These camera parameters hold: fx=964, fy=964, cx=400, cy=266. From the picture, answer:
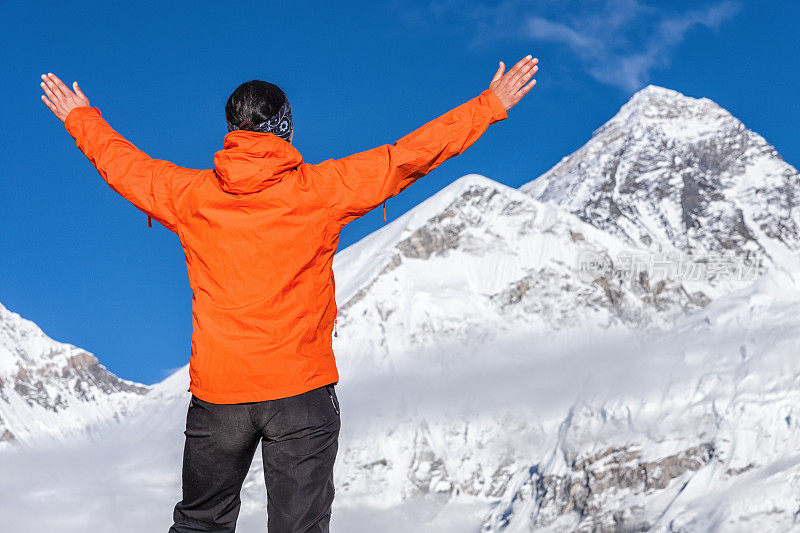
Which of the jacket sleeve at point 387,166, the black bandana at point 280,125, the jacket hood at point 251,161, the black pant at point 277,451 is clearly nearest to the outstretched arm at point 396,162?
the jacket sleeve at point 387,166

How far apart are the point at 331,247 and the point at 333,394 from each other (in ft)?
2.64

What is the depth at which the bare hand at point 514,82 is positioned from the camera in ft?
19.3

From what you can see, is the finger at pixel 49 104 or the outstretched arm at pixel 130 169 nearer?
the outstretched arm at pixel 130 169

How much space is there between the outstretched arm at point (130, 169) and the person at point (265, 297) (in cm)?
1

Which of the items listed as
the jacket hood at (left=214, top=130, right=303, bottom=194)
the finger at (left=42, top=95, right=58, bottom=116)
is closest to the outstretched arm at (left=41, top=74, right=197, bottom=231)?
the finger at (left=42, top=95, right=58, bottom=116)

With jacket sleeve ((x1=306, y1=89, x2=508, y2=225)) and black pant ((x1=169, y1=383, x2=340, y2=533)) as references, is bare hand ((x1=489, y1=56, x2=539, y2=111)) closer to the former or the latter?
jacket sleeve ((x1=306, y1=89, x2=508, y2=225))

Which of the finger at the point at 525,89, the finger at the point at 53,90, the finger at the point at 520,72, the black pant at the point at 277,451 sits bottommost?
the black pant at the point at 277,451

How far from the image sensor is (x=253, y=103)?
529 centimetres

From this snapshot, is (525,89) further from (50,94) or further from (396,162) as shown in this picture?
(50,94)

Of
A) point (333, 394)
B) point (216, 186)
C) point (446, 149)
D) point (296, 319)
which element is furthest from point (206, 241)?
point (446, 149)

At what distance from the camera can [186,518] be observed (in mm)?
5285

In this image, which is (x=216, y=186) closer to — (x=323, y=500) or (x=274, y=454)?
(x=274, y=454)

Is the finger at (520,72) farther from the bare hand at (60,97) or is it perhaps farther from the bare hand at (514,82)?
the bare hand at (60,97)

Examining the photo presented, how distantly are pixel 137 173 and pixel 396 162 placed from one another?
4.81ft
